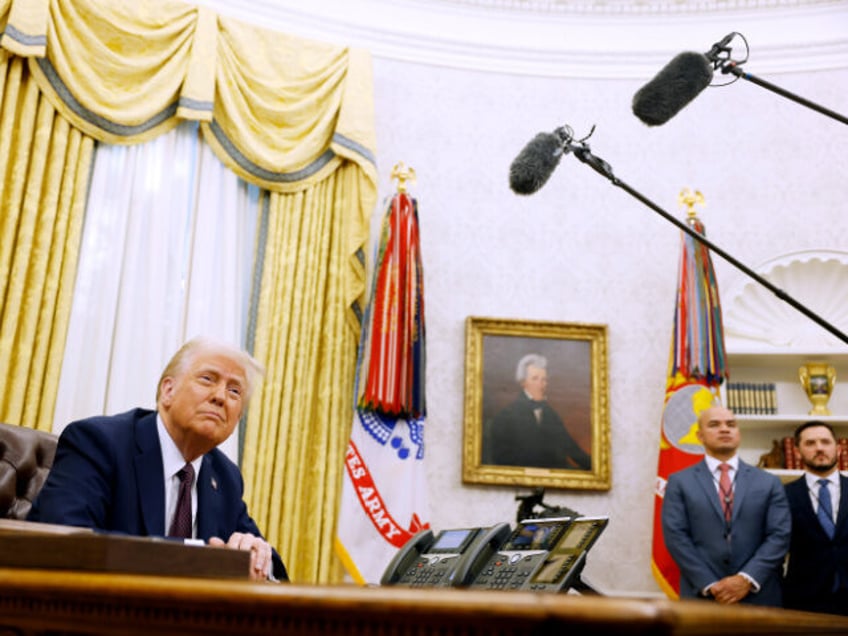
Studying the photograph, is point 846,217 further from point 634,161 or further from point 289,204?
point 289,204

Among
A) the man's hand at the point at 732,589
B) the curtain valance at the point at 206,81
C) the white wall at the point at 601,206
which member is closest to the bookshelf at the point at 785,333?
the white wall at the point at 601,206

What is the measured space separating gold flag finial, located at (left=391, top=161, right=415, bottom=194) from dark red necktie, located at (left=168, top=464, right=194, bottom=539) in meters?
3.70

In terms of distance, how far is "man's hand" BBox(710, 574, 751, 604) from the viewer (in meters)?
4.43

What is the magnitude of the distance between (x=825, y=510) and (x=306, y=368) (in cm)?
311

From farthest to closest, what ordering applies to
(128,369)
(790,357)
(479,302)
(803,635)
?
(479,302), (790,357), (128,369), (803,635)

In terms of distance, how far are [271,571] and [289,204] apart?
155 inches

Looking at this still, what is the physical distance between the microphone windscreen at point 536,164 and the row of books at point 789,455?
3.49 m

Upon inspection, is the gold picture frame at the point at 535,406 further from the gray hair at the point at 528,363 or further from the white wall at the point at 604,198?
the white wall at the point at 604,198

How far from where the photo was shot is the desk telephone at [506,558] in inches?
68.4

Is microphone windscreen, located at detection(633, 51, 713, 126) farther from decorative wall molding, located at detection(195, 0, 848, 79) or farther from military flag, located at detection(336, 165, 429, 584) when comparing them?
decorative wall molding, located at detection(195, 0, 848, 79)

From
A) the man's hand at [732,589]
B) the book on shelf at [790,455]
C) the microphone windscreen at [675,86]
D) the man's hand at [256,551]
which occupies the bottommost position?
the man's hand at [732,589]

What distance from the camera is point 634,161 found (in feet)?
21.5

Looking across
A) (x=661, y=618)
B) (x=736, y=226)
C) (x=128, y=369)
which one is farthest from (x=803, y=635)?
(x=736, y=226)

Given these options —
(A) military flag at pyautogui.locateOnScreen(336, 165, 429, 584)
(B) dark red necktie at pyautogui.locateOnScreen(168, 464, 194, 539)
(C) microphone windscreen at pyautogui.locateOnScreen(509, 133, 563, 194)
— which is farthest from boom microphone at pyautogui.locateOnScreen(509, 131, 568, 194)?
(A) military flag at pyautogui.locateOnScreen(336, 165, 429, 584)
